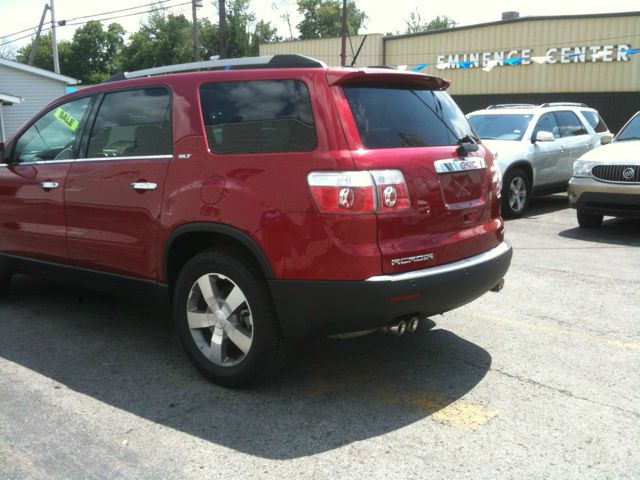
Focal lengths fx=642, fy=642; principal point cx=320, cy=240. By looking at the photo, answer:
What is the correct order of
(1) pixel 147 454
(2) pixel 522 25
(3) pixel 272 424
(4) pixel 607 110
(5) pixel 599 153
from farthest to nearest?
(2) pixel 522 25
(4) pixel 607 110
(5) pixel 599 153
(3) pixel 272 424
(1) pixel 147 454

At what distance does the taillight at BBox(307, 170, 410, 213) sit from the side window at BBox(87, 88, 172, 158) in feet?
3.83

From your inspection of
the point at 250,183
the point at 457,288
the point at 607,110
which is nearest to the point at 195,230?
the point at 250,183

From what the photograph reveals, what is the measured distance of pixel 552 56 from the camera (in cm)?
2683

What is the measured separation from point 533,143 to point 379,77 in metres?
7.61

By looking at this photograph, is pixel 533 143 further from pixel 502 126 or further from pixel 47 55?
pixel 47 55

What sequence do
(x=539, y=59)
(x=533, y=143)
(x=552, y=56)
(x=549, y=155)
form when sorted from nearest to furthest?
1. (x=533, y=143)
2. (x=549, y=155)
3. (x=539, y=59)
4. (x=552, y=56)

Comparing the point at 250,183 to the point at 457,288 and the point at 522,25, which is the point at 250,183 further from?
the point at 522,25

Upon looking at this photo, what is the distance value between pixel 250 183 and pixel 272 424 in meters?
1.30

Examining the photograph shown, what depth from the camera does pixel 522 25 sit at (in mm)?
27594

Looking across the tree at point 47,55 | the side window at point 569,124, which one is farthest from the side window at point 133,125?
the tree at point 47,55

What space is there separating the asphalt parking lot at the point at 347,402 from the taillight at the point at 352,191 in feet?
3.74

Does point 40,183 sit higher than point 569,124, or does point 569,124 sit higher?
point 569,124

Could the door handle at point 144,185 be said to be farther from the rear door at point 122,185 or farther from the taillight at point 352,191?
the taillight at point 352,191

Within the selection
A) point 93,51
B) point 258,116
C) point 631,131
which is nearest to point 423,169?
point 258,116
